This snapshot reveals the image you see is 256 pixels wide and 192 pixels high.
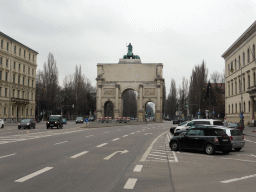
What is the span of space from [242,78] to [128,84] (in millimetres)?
41385

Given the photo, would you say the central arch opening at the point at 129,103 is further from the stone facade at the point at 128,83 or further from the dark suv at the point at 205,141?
the dark suv at the point at 205,141

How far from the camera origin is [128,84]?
91062 millimetres

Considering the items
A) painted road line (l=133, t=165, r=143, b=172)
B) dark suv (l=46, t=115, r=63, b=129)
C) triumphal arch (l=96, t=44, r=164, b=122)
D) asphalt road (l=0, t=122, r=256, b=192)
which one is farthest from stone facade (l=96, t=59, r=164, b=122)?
painted road line (l=133, t=165, r=143, b=172)

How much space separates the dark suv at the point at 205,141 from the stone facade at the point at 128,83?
73721 millimetres

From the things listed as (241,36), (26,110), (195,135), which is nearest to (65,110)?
(26,110)

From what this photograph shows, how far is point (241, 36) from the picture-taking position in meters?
52.2

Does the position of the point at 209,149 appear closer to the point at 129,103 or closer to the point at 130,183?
the point at 130,183

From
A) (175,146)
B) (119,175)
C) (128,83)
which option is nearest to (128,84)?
(128,83)

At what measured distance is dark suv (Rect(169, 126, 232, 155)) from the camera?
1472cm

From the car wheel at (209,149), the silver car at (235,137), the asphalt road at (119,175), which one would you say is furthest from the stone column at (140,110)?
the asphalt road at (119,175)

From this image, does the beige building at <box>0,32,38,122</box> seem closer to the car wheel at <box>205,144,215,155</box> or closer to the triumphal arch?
the triumphal arch

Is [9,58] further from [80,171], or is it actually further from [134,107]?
[134,107]

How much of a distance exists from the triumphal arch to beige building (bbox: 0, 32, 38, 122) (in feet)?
63.9

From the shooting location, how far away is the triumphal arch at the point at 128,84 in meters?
89.9
